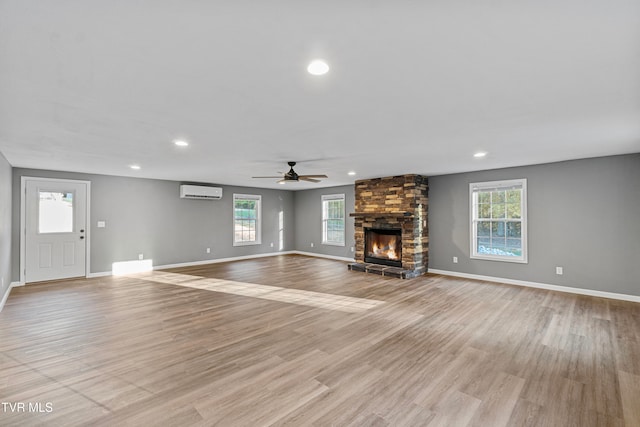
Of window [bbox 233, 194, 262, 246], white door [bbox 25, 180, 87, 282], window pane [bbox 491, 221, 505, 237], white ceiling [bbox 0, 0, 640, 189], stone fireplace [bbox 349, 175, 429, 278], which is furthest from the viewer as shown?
window [bbox 233, 194, 262, 246]

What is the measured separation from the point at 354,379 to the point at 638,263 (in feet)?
16.7

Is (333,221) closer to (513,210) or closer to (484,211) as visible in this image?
(484,211)

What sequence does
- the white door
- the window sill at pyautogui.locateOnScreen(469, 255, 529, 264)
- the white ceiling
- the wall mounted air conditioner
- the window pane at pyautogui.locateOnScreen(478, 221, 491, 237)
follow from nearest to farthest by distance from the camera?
1. the white ceiling
2. the window sill at pyautogui.locateOnScreen(469, 255, 529, 264)
3. the white door
4. the window pane at pyautogui.locateOnScreen(478, 221, 491, 237)
5. the wall mounted air conditioner

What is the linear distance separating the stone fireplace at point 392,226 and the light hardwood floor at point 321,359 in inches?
70.8

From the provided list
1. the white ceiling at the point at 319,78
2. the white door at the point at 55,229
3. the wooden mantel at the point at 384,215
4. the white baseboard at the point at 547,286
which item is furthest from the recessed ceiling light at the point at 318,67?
the white door at the point at 55,229

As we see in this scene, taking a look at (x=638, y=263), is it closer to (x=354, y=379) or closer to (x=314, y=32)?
(x=354, y=379)

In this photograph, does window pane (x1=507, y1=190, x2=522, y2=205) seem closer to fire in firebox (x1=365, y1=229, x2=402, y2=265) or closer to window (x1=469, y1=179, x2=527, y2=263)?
window (x1=469, y1=179, x2=527, y2=263)

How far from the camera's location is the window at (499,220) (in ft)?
18.7

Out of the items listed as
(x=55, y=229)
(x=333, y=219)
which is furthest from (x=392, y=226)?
(x=55, y=229)

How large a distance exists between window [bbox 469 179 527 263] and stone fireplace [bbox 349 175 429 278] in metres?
1.06

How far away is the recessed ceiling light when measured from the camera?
1.88m

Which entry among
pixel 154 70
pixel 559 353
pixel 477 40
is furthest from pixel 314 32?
pixel 559 353

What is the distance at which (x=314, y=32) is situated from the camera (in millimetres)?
1566

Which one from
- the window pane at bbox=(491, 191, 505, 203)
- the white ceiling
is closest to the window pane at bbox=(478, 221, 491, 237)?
the window pane at bbox=(491, 191, 505, 203)
